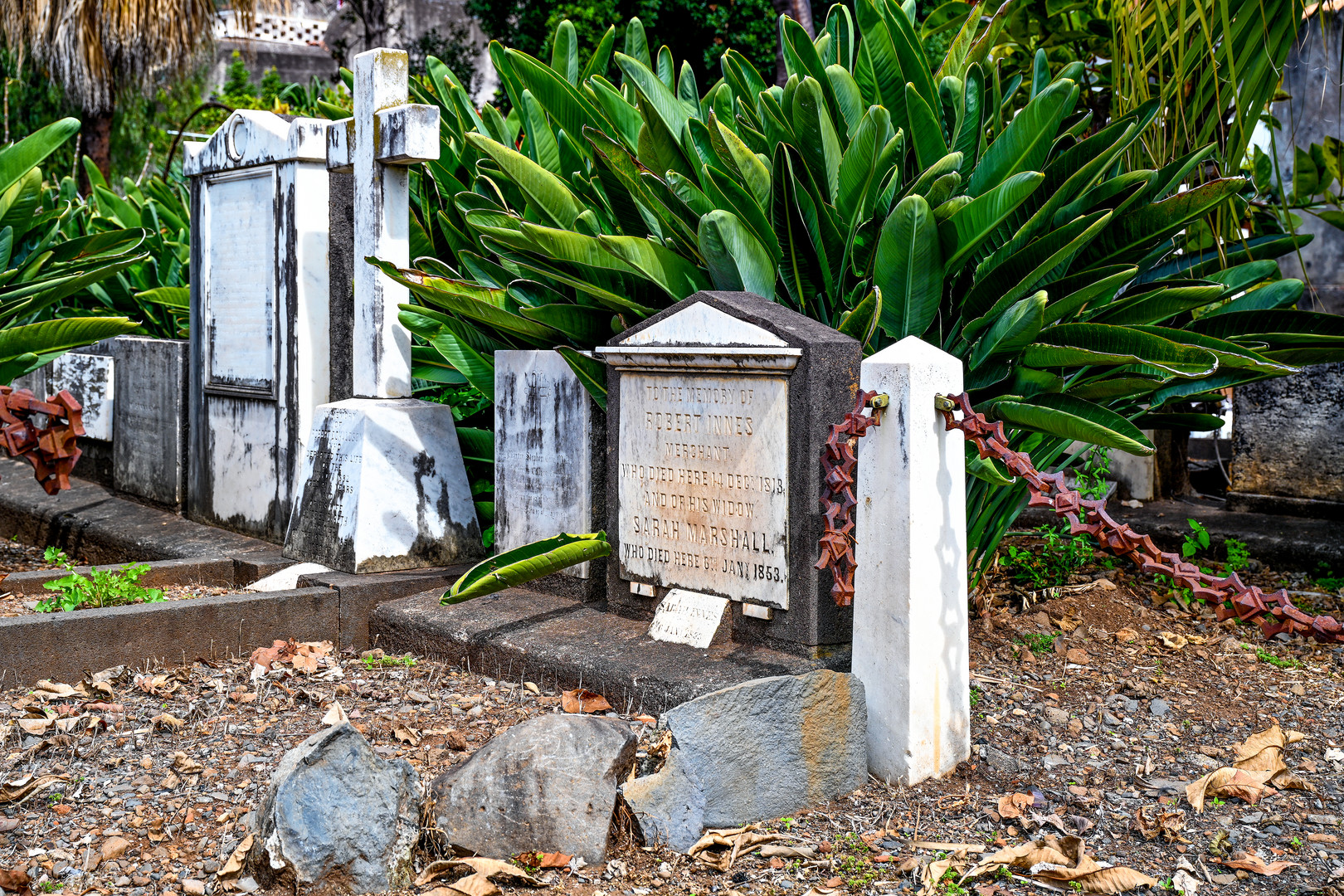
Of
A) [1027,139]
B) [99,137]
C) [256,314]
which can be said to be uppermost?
[99,137]

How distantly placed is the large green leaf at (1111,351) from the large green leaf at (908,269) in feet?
1.12

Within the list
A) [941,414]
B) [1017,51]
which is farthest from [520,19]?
[941,414]

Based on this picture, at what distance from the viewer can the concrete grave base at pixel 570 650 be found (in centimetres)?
346

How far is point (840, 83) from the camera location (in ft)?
13.8

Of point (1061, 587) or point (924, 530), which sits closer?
point (924, 530)

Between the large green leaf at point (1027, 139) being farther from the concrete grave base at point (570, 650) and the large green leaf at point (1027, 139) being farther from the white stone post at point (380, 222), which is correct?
the white stone post at point (380, 222)

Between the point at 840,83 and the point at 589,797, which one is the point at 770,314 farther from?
the point at 589,797

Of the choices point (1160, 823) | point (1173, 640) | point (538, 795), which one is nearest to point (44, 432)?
point (538, 795)

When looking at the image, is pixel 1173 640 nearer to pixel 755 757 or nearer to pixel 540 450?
pixel 755 757

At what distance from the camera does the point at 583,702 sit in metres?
3.58

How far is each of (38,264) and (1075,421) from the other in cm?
438

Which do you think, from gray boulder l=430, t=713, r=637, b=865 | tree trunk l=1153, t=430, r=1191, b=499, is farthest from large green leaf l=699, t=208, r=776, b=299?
tree trunk l=1153, t=430, r=1191, b=499

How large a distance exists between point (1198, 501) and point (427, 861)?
503cm

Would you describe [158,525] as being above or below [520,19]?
below
